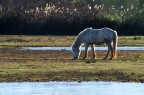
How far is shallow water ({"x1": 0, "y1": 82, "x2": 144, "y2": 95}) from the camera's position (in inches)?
845

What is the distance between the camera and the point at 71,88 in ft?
73.6

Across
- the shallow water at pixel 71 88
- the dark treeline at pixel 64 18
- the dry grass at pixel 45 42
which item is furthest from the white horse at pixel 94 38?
the dark treeline at pixel 64 18

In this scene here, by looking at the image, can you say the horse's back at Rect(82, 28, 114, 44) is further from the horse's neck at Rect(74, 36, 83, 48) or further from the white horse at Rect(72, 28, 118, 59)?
the horse's neck at Rect(74, 36, 83, 48)

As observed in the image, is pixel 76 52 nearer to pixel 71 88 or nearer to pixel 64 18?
pixel 71 88

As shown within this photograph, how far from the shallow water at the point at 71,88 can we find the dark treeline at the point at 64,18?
120 ft

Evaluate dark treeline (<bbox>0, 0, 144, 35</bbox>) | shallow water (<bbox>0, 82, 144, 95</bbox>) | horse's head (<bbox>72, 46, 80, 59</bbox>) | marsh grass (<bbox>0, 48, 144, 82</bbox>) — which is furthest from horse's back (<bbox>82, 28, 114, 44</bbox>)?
dark treeline (<bbox>0, 0, 144, 35</bbox>)

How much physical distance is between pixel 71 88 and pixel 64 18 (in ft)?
132

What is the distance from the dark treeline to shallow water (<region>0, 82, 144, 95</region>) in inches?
1441

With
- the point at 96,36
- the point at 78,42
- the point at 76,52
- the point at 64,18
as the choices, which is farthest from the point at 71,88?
the point at 64,18

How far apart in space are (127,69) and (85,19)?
35573 mm

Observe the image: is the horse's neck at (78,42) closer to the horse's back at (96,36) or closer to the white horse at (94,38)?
the white horse at (94,38)

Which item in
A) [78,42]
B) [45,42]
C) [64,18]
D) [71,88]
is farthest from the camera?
[64,18]

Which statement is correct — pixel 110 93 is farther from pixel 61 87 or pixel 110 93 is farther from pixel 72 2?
pixel 72 2

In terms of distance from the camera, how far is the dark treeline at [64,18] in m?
61.0
